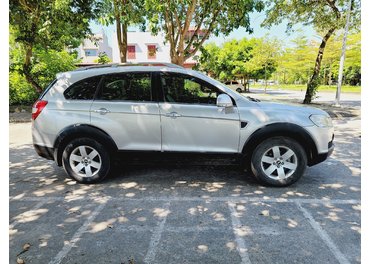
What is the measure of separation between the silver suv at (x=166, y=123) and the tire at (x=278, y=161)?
0.05 feet

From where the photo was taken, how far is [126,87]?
4.59 m

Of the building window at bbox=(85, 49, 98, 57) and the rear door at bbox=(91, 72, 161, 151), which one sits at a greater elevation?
the building window at bbox=(85, 49, 98, 57)

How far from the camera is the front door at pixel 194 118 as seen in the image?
4.38 metres

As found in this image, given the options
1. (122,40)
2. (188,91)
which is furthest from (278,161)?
(122,40)

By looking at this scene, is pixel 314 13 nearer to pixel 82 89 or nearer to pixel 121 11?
pixel 121 11

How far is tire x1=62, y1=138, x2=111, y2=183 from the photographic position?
4.56m

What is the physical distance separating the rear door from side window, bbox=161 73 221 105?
0.25 metres

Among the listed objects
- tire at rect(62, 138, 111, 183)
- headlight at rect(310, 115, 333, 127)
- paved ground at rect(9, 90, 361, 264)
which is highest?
headlight at rect(310, 115, 333, 127)

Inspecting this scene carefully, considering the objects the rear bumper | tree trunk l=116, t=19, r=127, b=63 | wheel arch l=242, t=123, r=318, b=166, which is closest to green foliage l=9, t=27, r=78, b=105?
tree trunk l=116, t=19, r=127, b=63

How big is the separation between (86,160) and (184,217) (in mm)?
1996

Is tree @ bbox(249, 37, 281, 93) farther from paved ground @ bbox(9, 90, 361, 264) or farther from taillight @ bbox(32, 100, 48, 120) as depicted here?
taillight @ bbox(32, 100, 48, 120)

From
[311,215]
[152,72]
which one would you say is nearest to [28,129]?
[152,72]

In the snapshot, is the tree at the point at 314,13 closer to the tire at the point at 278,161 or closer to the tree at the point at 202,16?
the tree at the point at 202,16

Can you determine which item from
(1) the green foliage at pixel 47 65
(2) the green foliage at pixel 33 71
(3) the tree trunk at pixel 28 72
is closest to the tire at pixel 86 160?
(3) the tree trunk at pixel 28 72
